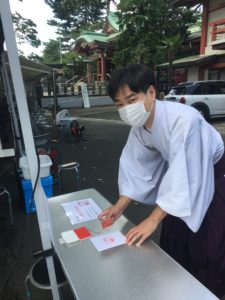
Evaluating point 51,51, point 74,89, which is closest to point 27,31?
point 74,89

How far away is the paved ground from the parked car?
3.98ft

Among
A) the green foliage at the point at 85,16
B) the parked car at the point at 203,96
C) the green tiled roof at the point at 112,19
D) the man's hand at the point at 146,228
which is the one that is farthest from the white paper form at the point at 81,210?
the green foliage at the point at 85,16

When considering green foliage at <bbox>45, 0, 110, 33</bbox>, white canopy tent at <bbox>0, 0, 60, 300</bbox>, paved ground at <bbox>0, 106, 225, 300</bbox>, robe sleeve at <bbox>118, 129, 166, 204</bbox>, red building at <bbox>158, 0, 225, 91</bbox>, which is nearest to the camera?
white canopy tent at <bbox>0, 0, 60, 300</bbox>

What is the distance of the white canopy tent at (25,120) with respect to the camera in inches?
45.4

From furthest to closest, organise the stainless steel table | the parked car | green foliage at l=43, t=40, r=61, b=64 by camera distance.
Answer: green foliage at l=43, t=40, r=61, b=64
the parked car
the stainless steel table

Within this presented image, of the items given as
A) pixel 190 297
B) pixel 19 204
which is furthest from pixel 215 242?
pixel 19 204

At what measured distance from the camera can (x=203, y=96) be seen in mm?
9930

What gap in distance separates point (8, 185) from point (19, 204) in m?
0.96

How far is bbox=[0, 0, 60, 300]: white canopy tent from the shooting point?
1153mm

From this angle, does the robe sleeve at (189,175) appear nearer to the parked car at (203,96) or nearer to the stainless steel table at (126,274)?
the stainless steel table at (126,274)

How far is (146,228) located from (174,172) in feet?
1.01

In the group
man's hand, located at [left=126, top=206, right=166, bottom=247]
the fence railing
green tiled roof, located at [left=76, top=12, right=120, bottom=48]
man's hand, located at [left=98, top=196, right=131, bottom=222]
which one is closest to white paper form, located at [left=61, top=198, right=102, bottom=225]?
man's hand, located at [left=98, top=196, right=131, bottom=222]

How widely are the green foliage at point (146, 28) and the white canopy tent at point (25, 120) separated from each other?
15.5 metres

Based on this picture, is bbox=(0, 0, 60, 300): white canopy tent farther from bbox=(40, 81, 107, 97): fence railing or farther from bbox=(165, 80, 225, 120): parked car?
bbox=(40, 81, 107, 97): fence railing
